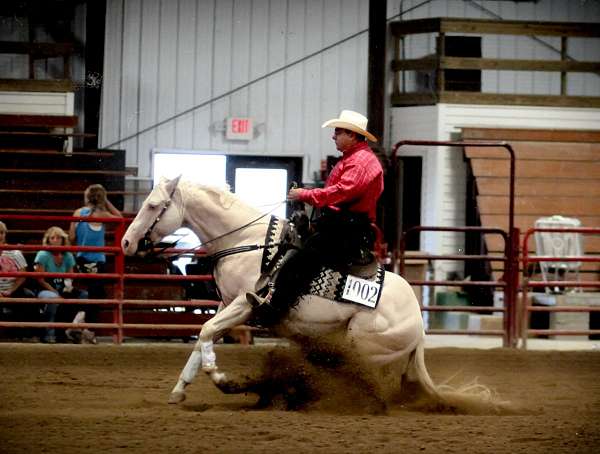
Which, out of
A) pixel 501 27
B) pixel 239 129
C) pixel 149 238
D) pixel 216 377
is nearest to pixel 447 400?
pixel 216 377

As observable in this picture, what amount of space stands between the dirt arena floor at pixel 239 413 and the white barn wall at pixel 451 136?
5.30 m

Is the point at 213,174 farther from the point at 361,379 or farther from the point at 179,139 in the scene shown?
the point at 361,379

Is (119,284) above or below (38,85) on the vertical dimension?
below

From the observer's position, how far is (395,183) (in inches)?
403

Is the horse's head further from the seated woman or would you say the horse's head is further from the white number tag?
the seated woman

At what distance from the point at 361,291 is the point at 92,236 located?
14.7 feet

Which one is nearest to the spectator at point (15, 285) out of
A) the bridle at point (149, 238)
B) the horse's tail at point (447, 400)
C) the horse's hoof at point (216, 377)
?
the bridle at point (149, 238)

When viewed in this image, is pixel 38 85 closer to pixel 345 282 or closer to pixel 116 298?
pixel 116 298

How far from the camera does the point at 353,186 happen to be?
6.57m

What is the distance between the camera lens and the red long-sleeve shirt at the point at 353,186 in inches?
259

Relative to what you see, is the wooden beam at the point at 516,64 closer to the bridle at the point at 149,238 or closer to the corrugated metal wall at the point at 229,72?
the corrugated metal wall at the point at 229,72

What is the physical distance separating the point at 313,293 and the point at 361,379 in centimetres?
63

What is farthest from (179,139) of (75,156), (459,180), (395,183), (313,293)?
(313,293)

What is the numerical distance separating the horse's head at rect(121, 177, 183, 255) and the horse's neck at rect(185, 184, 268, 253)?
0.31 ft
